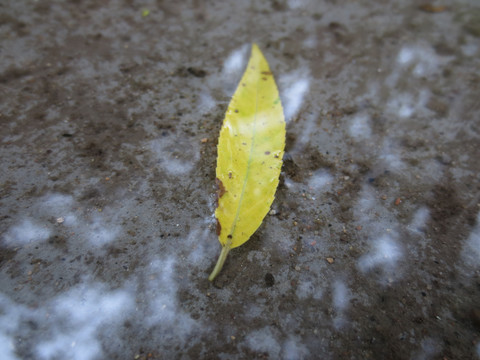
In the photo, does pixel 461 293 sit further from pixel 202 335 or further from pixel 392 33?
pixel 392 33

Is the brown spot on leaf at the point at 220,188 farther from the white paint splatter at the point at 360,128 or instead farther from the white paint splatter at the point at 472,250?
the white paint splatter at the point at 472,250

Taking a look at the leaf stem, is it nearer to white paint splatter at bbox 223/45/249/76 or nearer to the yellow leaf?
the yellow leaf

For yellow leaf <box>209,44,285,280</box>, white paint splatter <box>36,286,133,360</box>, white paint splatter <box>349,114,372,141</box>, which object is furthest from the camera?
white paint splatter <box>349,114,372,141</box>

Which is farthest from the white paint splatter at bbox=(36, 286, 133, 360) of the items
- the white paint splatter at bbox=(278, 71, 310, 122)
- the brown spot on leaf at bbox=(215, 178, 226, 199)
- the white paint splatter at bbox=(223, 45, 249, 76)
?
the white paint splatter at bbox=(223, 45, 249, 76)

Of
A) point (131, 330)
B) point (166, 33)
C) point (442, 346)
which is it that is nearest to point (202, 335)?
point (131, 330)

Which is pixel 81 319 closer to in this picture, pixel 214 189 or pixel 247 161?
pixel 214 189

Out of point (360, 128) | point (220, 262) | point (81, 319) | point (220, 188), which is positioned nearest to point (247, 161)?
point (220, 188)

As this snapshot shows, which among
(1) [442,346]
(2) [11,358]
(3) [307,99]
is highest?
(3) [307,99]
